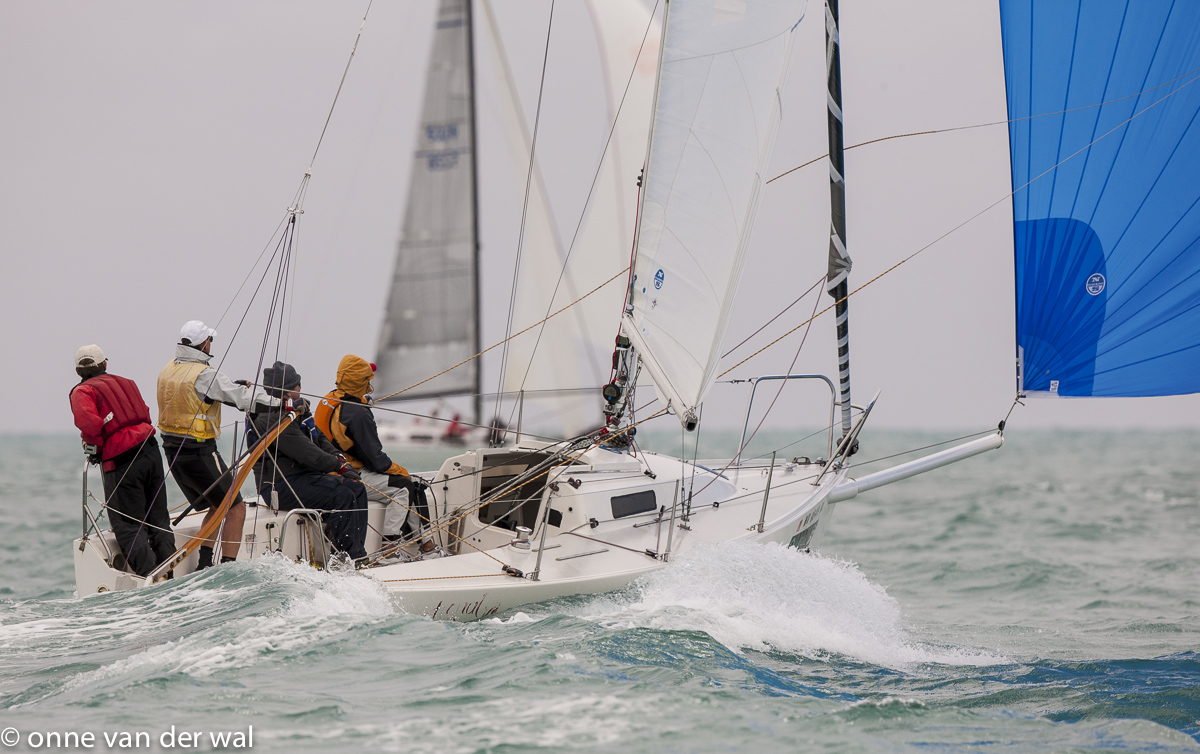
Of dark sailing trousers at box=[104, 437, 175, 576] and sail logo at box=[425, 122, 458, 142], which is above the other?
sail logo at box=[425, 122, 458, 142]

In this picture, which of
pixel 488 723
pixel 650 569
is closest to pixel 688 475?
pixel 650 569

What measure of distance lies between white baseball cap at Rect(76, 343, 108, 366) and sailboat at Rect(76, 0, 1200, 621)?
1.02 m

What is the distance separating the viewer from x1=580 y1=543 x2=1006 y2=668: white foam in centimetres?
479

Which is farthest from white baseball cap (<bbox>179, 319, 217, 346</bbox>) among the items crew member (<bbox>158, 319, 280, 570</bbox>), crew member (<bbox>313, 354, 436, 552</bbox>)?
crew member (<bbox>313, 354, 436, 552</bbox>)

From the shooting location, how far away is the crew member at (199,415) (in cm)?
538

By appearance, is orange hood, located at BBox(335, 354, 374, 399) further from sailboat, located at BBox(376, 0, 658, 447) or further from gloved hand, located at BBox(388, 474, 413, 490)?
sailboat, located at BBox(376, 0, 658, 447)

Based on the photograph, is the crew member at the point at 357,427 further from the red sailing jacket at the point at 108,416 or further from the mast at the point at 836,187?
the mast at the point at 836,187

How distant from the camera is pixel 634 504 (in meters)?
5.85

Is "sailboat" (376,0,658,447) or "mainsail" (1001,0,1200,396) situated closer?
"mainsail" (1001,0,1200,396)

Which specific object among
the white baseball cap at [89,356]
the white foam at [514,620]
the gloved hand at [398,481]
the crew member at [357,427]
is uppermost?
the white baseball cap at [89,356]

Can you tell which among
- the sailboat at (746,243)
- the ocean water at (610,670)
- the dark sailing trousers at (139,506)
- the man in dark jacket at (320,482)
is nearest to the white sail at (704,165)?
the sailboat at (746,243)

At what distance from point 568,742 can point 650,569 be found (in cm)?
197

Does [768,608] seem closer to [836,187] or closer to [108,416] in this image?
[836,187]

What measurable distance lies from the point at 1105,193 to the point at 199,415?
545cm
